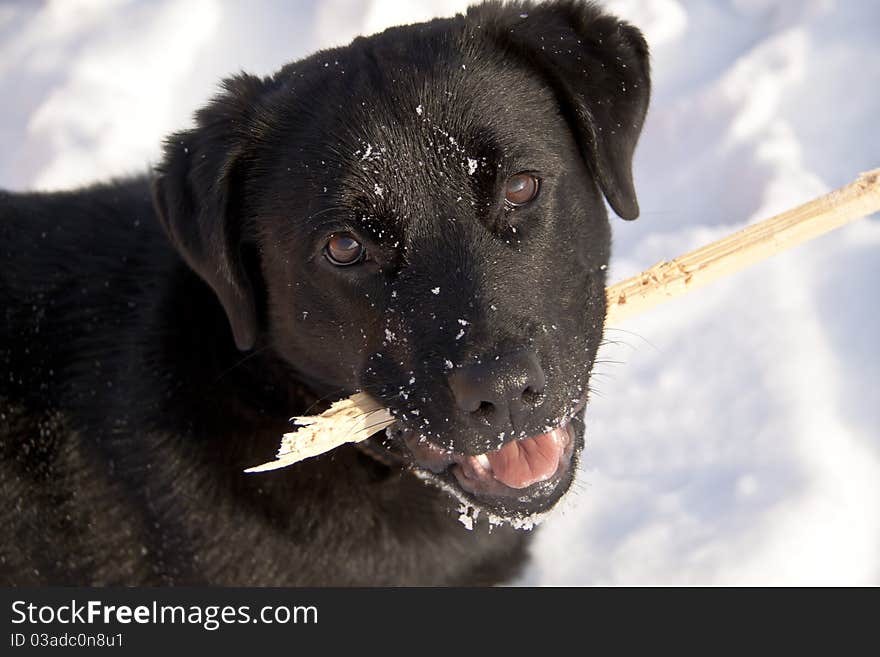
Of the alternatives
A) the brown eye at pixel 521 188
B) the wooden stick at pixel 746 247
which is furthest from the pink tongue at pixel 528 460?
the brown eye at pixel 521 188

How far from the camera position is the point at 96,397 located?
3111 millimetres

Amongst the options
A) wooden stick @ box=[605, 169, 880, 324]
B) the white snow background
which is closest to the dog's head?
wooden stick @ box=[605, 169, 880, 324]

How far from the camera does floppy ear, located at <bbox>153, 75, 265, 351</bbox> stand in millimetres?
2639

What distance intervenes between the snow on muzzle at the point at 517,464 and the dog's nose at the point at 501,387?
0.29 m

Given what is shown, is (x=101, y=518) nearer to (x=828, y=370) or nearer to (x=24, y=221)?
(x=24, y=221)

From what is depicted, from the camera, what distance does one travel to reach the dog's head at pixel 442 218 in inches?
93.6

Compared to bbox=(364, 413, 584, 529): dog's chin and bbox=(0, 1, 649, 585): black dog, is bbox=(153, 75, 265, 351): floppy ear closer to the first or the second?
bbox=(0, 1, 649, 585): black dog

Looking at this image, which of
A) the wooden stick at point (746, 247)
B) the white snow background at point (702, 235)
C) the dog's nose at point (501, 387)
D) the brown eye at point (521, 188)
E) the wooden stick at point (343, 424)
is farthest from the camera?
the white snow background at point (702, 235)

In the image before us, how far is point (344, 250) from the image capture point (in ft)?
8.21

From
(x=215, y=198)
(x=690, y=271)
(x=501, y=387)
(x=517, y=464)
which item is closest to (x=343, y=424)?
(x=517, y=464)

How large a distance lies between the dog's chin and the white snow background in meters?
0.21

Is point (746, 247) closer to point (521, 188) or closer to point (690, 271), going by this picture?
point (690, 271)

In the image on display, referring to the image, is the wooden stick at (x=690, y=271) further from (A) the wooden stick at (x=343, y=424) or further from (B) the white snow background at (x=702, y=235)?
(B) the white snow background at (x=702, y=235)

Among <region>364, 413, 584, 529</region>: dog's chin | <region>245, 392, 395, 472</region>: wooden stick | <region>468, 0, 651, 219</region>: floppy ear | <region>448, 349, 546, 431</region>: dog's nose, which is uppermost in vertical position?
<region>468, 0, 651, 219</region>: floppy ear
